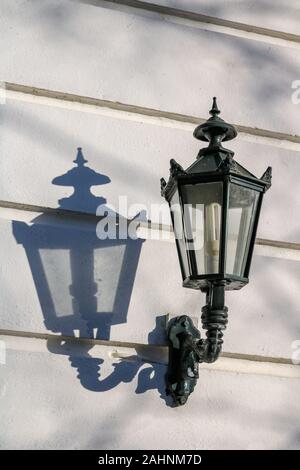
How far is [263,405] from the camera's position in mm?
2590

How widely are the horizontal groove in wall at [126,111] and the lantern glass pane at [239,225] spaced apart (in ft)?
1.93

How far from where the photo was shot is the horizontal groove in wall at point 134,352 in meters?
2.43

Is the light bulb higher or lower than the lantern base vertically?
higher

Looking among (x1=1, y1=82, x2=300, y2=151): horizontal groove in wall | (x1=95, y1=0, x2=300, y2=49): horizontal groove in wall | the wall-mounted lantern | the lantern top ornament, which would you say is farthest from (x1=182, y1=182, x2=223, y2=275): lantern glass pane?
(x1=95, y1=0, x2=300, y2=49): horizontal groove in wall

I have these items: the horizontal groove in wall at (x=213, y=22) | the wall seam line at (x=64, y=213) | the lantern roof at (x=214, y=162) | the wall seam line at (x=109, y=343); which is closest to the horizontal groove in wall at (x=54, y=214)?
the wall seam line at (x=64, y=213)

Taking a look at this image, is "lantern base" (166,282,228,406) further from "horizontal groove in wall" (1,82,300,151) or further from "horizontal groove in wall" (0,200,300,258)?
"horizontal groove in wall" (1,82,300,151)

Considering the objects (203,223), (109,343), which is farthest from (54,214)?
(203,223)

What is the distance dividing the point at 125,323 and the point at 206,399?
37 centimetres

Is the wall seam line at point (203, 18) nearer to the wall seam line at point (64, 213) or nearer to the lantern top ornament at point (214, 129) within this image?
the lantern top ornament at point (214, 129)

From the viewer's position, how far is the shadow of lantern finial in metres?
2.57

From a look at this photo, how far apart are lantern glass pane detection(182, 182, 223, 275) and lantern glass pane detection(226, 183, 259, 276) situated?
4cm

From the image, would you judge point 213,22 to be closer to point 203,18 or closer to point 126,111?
point 203,18

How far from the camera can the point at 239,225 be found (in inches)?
89.4

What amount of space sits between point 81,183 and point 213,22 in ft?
2.76
